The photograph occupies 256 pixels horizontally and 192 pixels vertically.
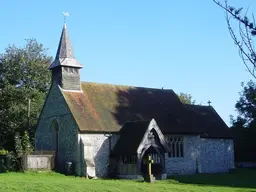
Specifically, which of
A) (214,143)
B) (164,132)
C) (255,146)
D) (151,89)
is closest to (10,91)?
(151,89)

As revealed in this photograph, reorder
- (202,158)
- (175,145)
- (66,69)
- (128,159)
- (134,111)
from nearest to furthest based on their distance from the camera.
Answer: (128,159) < (66,69) < (175,145) < (134,111) < (202,158)

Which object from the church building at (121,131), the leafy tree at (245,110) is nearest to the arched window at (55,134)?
the church building at (121,131)

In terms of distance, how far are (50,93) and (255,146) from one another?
27096 mm

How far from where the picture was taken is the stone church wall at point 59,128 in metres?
33.3

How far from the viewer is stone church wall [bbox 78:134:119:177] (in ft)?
106

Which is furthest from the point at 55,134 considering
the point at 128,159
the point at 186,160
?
the point at 186,160

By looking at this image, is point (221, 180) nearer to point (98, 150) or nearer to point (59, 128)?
point (98, 150)

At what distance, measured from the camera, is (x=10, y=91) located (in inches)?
1925

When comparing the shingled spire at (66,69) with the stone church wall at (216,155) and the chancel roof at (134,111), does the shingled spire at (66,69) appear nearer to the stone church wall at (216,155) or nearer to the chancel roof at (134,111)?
the chancel roof at (134,111)

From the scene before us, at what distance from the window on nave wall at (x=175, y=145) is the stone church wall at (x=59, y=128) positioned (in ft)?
28.9

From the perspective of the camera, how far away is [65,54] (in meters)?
36.5

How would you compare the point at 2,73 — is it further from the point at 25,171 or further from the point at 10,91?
the point at 25,171

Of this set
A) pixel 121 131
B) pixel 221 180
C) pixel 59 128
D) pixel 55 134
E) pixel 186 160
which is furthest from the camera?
pixel 186 160

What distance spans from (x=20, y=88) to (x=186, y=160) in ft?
78.5
